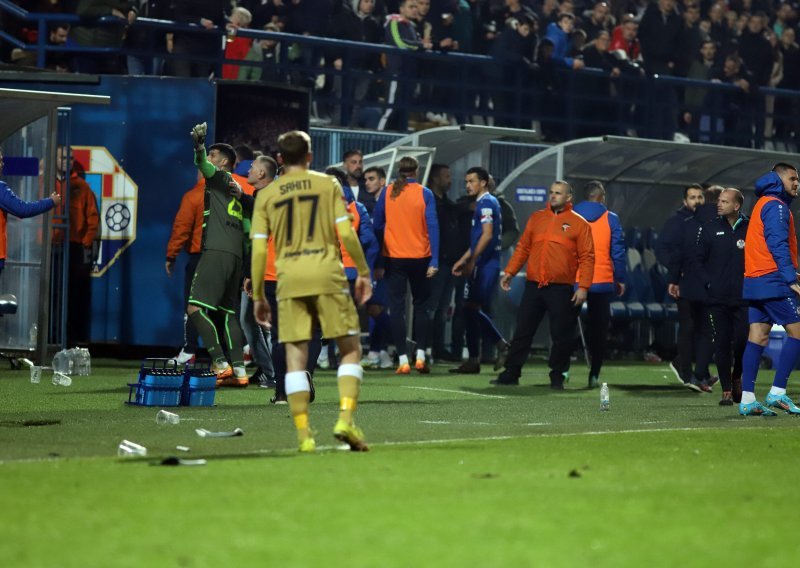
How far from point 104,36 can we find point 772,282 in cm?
1152

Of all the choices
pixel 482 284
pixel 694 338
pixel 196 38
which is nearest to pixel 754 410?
pixel 694 338

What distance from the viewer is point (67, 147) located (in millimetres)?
19766

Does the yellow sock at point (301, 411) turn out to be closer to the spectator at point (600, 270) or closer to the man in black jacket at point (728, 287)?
the man in black jacket at point (728, 287)

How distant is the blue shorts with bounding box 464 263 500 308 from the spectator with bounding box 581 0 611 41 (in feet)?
34.6

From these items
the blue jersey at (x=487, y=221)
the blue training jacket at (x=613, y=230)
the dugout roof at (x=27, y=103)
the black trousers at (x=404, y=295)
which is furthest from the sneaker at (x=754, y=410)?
the dugout roof at (x=27, y=103)

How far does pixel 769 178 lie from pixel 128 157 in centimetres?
925

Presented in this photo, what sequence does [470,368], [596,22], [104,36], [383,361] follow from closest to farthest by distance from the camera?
1. [470,368]
2. [383,361]
3. [104,36]
4. [596,22]

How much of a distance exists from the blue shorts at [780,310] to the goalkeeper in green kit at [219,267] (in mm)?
4885

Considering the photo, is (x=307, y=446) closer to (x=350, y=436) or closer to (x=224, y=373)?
(x=350, y=436)

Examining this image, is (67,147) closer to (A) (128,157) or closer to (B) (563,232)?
(A) (128,157)

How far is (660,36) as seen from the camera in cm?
3059

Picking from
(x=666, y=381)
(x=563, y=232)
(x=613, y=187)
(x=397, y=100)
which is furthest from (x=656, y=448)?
(x=397, y=100)

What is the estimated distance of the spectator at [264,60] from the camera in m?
24.7

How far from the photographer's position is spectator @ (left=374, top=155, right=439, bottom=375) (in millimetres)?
19812
